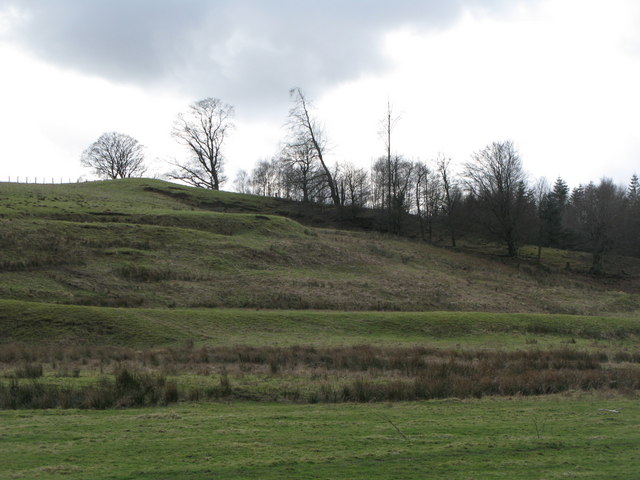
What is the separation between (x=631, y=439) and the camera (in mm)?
9164

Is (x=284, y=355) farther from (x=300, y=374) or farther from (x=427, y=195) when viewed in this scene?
(x=427, y=195)

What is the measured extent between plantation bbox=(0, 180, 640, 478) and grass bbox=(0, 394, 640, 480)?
0.05 m

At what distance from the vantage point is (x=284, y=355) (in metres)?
20.6

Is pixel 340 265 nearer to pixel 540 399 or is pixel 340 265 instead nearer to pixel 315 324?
pixel 315 324

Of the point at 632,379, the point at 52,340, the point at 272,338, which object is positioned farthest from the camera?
the point at 272,338

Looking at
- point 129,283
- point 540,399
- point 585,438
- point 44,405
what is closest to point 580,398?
point 540,399

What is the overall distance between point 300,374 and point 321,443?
784 centimetres

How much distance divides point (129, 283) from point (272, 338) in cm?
1409

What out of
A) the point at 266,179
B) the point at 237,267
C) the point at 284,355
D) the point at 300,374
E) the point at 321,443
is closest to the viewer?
the point at 321,443

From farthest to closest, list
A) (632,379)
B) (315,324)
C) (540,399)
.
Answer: (315,324)
(632,379)
(540,399)

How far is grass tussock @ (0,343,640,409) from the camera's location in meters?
12.7

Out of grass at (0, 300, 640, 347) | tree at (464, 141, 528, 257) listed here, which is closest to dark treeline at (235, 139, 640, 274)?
tree at (464, 141, 528, 257)

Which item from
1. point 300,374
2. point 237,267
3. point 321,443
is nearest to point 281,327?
point 300,374

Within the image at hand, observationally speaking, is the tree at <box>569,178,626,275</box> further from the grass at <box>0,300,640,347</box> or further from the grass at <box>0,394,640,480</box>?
the grass at <box>0,394,640,480</box>
